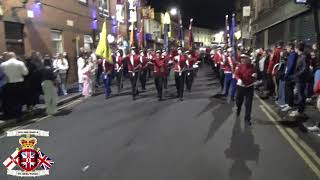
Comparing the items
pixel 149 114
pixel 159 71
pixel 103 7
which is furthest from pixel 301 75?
pixel 103 7

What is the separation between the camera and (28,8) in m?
20.6

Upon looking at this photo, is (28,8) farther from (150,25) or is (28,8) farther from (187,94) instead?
(150,25)

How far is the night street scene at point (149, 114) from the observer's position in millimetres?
7676

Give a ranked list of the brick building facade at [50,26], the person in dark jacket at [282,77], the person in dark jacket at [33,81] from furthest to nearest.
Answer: the brick building facade at [50,26] → the person in dark jacket at [33,81] → the person in dark jacket at [282,77]

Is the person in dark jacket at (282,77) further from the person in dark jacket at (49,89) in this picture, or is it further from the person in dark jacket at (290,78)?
the person in dark jacket at (49,89)

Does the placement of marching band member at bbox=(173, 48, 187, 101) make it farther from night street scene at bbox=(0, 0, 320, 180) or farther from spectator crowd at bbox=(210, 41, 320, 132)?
spectator crowd at bbox=(210, 41, 320, 132)

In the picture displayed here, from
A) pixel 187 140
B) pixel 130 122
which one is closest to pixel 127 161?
pixel 187 140

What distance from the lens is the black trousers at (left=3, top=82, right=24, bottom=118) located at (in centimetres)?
1371

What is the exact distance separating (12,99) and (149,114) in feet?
12.2

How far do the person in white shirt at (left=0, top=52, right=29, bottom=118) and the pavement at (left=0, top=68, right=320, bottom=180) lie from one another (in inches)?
27.2

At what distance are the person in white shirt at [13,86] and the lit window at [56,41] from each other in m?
10.3

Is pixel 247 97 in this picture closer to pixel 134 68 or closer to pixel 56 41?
pixel 134 68
